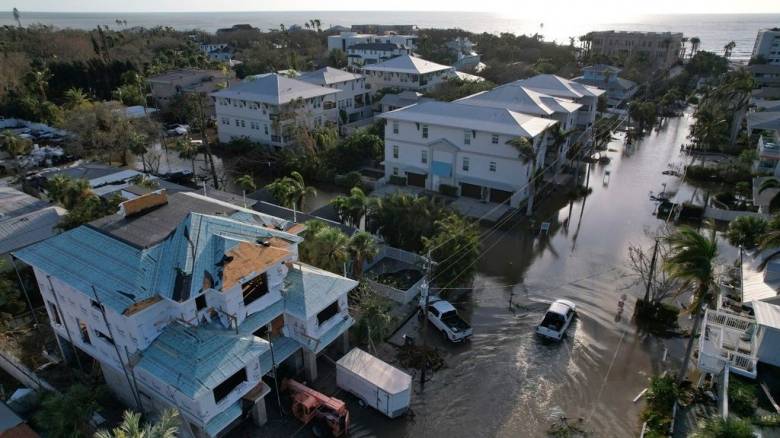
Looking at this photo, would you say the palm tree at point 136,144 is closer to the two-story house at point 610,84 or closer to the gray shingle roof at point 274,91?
the gray shingle roof at point 274,91

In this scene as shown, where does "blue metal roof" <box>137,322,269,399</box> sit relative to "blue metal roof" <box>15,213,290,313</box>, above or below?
below

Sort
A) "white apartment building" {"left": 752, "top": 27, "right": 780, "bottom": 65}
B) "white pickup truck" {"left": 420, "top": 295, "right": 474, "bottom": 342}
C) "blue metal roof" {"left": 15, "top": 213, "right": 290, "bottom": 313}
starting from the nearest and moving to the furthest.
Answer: "blue metal roof" {"left": 15, "top": 213, "right": 290, "bottom": 313}
"white pickup truck" {"left": 420, "top": 295, "right": 474, "bottom": 342}
"white apartment building" {"left": 752, "top": 27, "right": 780, "bottom": 65}

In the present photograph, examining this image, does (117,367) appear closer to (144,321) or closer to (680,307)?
(144,321)

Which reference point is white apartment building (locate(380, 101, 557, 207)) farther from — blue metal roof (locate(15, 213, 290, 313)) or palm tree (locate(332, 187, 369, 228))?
blue metal roof (locate(15, 213, 290, 313))

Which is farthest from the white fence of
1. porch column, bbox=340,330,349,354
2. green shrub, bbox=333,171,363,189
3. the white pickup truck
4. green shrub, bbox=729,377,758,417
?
porch column, bbox=340,330,349,354

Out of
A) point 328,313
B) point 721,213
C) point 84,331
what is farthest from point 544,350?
point 721,213

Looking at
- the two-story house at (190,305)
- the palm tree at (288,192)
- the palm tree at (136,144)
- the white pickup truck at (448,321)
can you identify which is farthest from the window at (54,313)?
the palm tree at (136,144)
